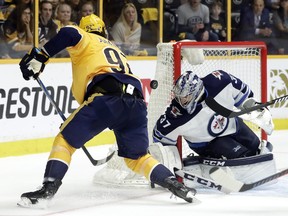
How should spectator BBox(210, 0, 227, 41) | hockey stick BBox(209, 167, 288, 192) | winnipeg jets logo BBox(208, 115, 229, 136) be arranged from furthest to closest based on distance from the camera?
1. spectator BBox(210, 0, 227, 41)
2. winnipeg jets logo BBox(208, 115, 229, 136)
3. hockey stick BBox(209, 167, 288, 192)

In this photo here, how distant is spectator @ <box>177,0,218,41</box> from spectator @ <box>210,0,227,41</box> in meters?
0.07

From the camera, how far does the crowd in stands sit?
7.65 meters

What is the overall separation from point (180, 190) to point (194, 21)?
4.47m

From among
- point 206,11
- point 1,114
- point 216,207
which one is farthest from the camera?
point 206,11

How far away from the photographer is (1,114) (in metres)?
7.24

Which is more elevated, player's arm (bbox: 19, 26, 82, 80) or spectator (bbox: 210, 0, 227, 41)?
player's arm (bbox: 19, 26, 82, 80)

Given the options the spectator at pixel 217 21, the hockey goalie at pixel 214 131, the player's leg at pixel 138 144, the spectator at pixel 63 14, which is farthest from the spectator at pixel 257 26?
the player's leg at pixel 138 144

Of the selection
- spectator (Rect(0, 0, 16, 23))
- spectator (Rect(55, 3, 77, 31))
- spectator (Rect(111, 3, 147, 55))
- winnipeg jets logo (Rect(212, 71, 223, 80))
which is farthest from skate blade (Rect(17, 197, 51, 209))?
spectator (Rect(111, 3, 147, 55))

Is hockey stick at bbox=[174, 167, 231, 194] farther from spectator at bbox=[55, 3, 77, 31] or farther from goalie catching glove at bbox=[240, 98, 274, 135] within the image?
spectator at bbox=[55, 3, 77, 31]

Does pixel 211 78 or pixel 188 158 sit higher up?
pixel 211 78

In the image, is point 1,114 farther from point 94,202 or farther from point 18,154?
point 94,202

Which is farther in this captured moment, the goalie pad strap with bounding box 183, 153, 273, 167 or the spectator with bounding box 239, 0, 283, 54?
the spectator with bounding box 239, 0, 283, 54

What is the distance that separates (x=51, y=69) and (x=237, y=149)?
2499 mm

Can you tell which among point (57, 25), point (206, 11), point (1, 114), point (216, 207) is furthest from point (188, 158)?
point (206, 11)
